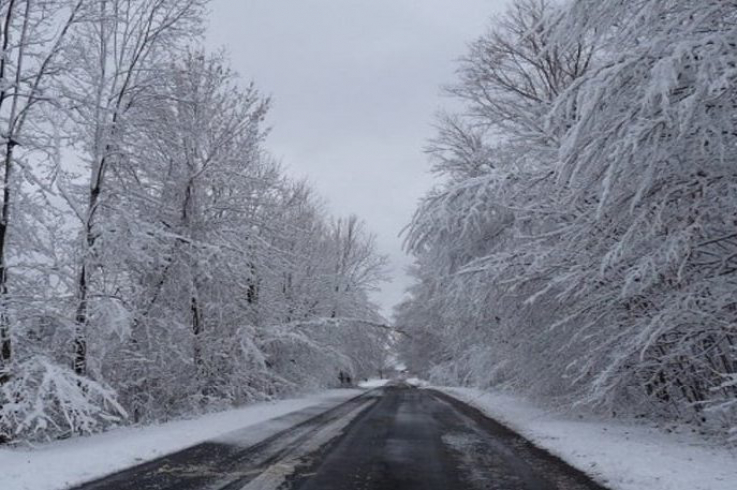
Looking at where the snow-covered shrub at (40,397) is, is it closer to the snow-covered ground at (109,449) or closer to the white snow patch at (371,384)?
the snow-covered ground at (109,449)

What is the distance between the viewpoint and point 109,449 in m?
9.87

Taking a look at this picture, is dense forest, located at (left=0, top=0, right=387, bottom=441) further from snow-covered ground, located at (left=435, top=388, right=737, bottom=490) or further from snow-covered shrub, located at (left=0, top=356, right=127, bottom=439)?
snow-covered ground, located at (left=435, top=388, right=737, bottom=490)

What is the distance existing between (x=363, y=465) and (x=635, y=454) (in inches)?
149

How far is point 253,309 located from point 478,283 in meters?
11.8

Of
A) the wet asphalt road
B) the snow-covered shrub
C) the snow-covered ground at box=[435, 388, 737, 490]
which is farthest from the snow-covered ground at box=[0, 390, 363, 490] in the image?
the snow-covered ground at box=[435, 388, 737, 490]

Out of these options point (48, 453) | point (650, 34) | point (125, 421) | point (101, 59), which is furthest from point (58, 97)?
point (650, 34)

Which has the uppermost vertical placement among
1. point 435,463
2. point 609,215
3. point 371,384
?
point 609,215

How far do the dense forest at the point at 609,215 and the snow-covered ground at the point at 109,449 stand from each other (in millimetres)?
5631

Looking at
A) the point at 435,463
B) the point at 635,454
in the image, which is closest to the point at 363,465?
the point at 435,463

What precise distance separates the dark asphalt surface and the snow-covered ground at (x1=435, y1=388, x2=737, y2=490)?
0.38 meters

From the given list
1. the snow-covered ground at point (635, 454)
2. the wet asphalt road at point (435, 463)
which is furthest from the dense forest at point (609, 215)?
the wet asphalt road at point (435, 463)

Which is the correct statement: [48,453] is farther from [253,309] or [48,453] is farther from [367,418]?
[253,309]

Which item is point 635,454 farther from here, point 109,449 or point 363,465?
point 109,449

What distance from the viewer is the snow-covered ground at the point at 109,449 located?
7562 millimetres
